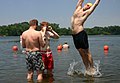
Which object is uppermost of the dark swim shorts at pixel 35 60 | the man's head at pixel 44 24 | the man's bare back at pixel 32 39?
the man's head at pixel 44 24

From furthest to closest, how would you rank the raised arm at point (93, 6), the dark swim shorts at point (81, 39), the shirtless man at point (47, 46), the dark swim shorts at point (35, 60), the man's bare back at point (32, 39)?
the shirtless man at point (47, 46) → the dark swim shorts at point (81, 39) → the raised arm at point (93, 6) → the dark swim shorts at point (35, 60) → the man's bare back at point (32, 39)

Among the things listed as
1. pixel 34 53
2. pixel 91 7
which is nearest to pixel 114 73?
pixel 91 7

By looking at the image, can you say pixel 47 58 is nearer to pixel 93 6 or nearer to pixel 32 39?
pixel 32 39

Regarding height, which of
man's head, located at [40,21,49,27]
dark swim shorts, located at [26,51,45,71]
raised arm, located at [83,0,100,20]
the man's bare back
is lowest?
dark swim shorts, located at [26,51,45,71]

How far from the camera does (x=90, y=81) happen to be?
9672 millimetres

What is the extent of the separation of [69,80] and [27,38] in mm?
2316

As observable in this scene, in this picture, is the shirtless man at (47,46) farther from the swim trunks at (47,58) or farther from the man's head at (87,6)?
the man's head at (87,6)

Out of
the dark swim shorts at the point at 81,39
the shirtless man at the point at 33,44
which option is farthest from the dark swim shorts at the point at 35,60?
the dark swim shorts at the point at 81,39

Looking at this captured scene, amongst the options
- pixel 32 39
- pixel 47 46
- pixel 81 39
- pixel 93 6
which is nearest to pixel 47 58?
pixel 47 46

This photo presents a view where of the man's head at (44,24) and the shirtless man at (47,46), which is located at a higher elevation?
the man's head at (44,24)

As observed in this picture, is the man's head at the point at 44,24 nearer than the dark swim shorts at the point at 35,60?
No

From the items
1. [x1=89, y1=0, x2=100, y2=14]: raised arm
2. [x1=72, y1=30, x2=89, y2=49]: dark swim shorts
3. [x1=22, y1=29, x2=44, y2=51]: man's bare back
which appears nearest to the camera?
[x1=22, y1=29, x2=44, y2=51]: man's bare back

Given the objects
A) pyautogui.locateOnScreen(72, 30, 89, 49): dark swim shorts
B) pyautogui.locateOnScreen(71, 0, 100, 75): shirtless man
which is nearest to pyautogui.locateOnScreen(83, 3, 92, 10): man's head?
pyautogui.locateOnScreen(71, 0, 100, 75): shirtless man

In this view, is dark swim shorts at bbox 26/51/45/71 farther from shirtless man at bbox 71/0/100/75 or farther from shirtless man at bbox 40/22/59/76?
shirtless man at bbox 71/0/100/75
